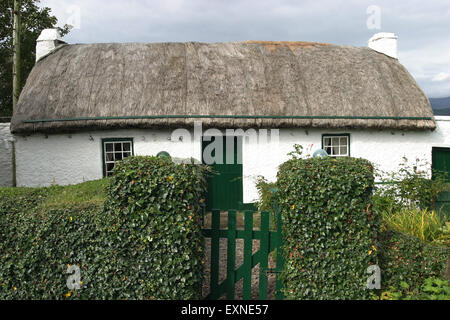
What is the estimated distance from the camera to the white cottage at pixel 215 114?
920cm

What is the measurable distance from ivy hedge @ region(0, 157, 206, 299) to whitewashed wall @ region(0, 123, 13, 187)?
21.7ft

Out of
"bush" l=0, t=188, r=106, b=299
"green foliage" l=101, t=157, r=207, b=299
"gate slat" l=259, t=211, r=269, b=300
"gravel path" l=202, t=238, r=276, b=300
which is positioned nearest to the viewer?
"green foliage" l=101, t=157, r=207, b=299

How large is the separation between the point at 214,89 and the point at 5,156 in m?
6.42

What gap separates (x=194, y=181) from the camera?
12.5 ft

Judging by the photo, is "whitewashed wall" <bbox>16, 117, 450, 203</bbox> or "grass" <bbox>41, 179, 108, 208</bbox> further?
"whitewashed wall" <bbox>16, 117, 450, 203</bbox>

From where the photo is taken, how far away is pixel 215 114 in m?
9.18

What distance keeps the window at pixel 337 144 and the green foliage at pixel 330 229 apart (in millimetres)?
6117

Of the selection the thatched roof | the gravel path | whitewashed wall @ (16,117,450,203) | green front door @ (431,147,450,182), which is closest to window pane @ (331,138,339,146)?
whitewashed wall @ (16,117,450,203)

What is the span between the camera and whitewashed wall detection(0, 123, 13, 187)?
9.70 m

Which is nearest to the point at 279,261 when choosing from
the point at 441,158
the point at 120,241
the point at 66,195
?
the point at 120,241

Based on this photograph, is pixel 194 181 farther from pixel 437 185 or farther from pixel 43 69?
pixel 43 69

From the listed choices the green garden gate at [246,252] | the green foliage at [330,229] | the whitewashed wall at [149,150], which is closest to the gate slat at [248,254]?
the green garden gate at [246,252]

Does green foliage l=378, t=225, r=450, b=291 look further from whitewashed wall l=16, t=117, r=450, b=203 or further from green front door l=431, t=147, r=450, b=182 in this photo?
green front door l=431, t=147, r=450, b=182

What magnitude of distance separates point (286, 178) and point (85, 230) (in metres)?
2.44
